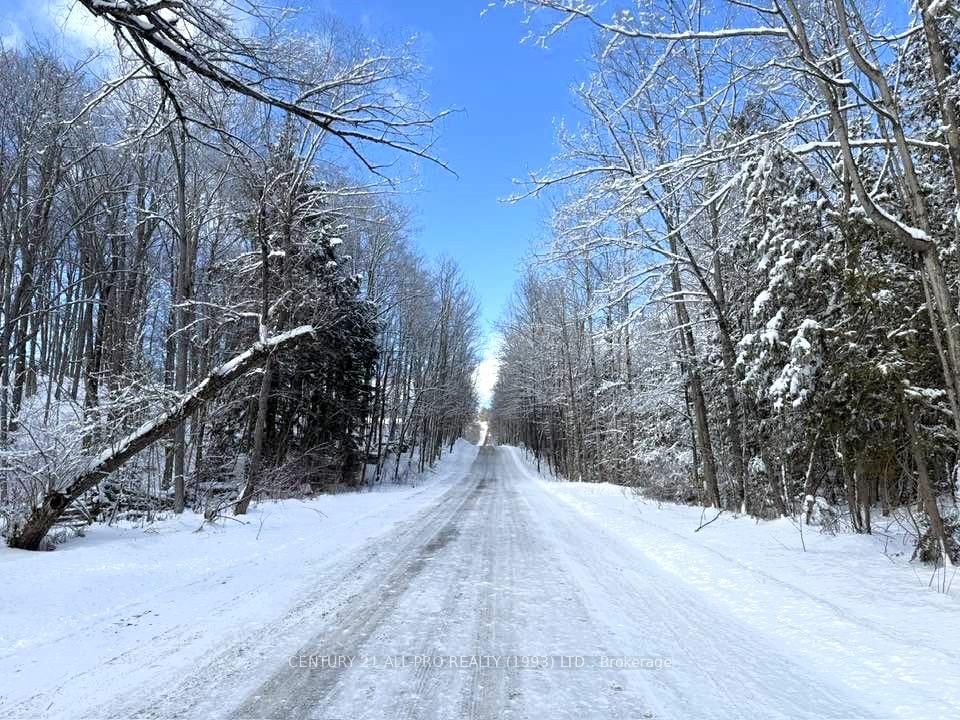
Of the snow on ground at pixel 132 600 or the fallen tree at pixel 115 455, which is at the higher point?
the fallen tree at pixel 115 455

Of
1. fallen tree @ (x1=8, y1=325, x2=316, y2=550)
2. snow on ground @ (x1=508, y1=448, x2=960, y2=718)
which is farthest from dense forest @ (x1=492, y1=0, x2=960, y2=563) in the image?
fallen tree @ (x1=8, y1=325, x2=316, y2=550)

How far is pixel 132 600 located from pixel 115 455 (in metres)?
2.37

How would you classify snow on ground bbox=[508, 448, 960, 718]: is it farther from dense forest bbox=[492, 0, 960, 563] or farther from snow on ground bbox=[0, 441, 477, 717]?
snow on ground bbox=[0, 441, 477, 717]

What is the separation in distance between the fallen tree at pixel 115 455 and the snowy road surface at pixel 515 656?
6.87 ft

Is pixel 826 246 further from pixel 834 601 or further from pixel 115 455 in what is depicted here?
pixel 115 455

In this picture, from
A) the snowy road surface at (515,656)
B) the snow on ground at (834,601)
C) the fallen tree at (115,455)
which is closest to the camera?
the snowy road surface at (515,656)

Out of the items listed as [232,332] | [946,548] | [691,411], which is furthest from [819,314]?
[232,332]

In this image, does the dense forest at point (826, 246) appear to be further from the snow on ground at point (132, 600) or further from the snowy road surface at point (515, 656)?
the snow on ground at point (132, 600)

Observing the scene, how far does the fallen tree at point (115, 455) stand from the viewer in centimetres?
559

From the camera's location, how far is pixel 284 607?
4.16m

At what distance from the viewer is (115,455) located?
6105 mm

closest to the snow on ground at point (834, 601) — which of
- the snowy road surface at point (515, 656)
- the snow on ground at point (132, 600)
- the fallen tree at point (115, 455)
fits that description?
the snowy road surface at point (515, 656)

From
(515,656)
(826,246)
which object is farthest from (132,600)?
(826,246)

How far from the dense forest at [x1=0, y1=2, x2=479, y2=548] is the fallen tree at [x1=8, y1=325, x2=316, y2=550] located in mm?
22
